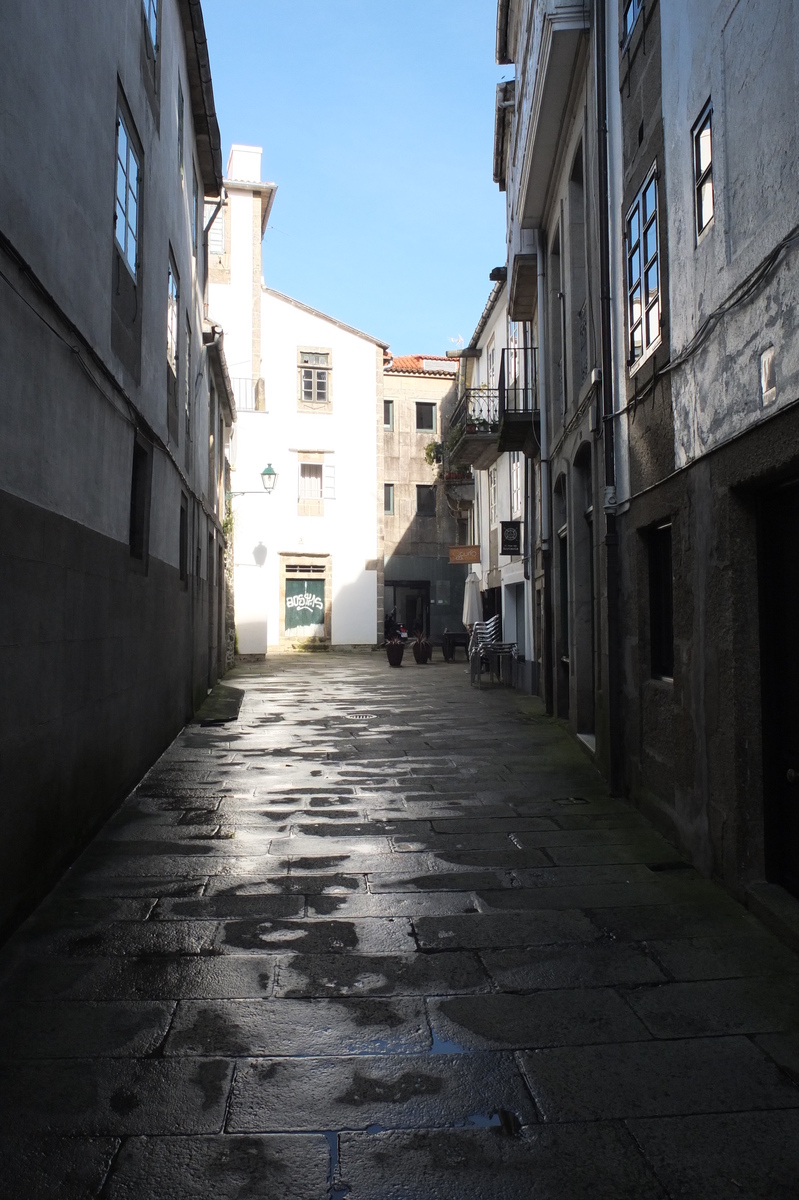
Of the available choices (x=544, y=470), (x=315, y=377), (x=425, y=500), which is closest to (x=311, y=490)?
(x=315, y=377)

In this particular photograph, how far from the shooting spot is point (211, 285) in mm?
30234

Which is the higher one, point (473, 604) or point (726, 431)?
point (726, 431)

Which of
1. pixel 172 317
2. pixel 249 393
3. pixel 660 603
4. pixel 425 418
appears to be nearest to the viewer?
pixel 660 603

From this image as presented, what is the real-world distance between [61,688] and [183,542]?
755 cm

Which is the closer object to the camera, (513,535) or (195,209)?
(195,209)

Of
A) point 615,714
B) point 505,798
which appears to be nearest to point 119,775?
point 505,798

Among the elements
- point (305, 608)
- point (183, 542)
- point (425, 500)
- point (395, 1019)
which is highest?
point (425, 500)

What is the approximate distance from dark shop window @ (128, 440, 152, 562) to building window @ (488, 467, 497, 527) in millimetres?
16554

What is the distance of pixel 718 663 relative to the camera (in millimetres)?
5207

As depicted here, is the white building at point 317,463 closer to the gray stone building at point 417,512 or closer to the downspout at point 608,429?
the gray stone building at point 417,512

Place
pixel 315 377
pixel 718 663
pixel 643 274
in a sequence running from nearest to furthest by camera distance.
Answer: pixel 718 663
pixel 643 274
pixel 315 377

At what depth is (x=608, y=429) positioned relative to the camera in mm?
8117

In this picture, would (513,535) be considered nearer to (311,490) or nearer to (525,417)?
(525,417)

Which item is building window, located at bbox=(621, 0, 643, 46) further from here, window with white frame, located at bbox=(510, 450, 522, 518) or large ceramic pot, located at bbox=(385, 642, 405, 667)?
large ceramic pot, located at bbox=(385, 642, 405, 667)
